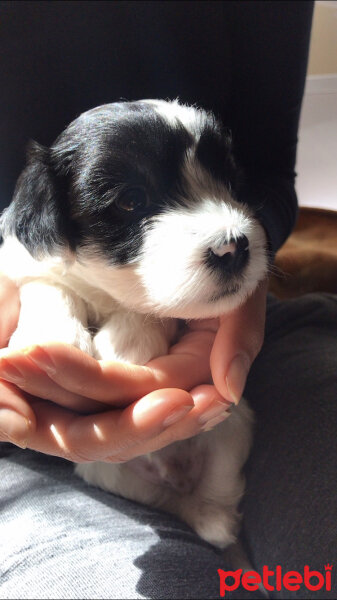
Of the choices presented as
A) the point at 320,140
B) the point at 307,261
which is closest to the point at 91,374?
the point at 320,140

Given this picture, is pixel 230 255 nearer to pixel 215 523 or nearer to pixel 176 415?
pixel 176 415

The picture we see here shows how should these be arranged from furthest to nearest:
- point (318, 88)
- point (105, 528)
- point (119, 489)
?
point (119, 489) < point (105, 528) < point (318, 88)

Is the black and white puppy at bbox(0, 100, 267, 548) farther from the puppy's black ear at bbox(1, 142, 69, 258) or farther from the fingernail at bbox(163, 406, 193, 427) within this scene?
the fingernail at bbox(163, 406, 193, 427)

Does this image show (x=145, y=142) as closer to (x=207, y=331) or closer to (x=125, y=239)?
(x=125, y=239)

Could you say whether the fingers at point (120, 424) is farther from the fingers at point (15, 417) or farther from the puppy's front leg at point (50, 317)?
the puppy's front leg at point (50, 317)

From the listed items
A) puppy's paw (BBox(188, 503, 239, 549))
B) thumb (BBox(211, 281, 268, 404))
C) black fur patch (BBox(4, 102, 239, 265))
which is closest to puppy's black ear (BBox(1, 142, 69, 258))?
black fur patch (BBox(4, 102, 239, 265))

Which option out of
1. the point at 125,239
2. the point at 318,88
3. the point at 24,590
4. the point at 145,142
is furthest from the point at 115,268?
the point at 24,590

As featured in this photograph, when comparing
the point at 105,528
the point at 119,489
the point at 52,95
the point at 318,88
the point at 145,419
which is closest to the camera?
the point at 145,419
